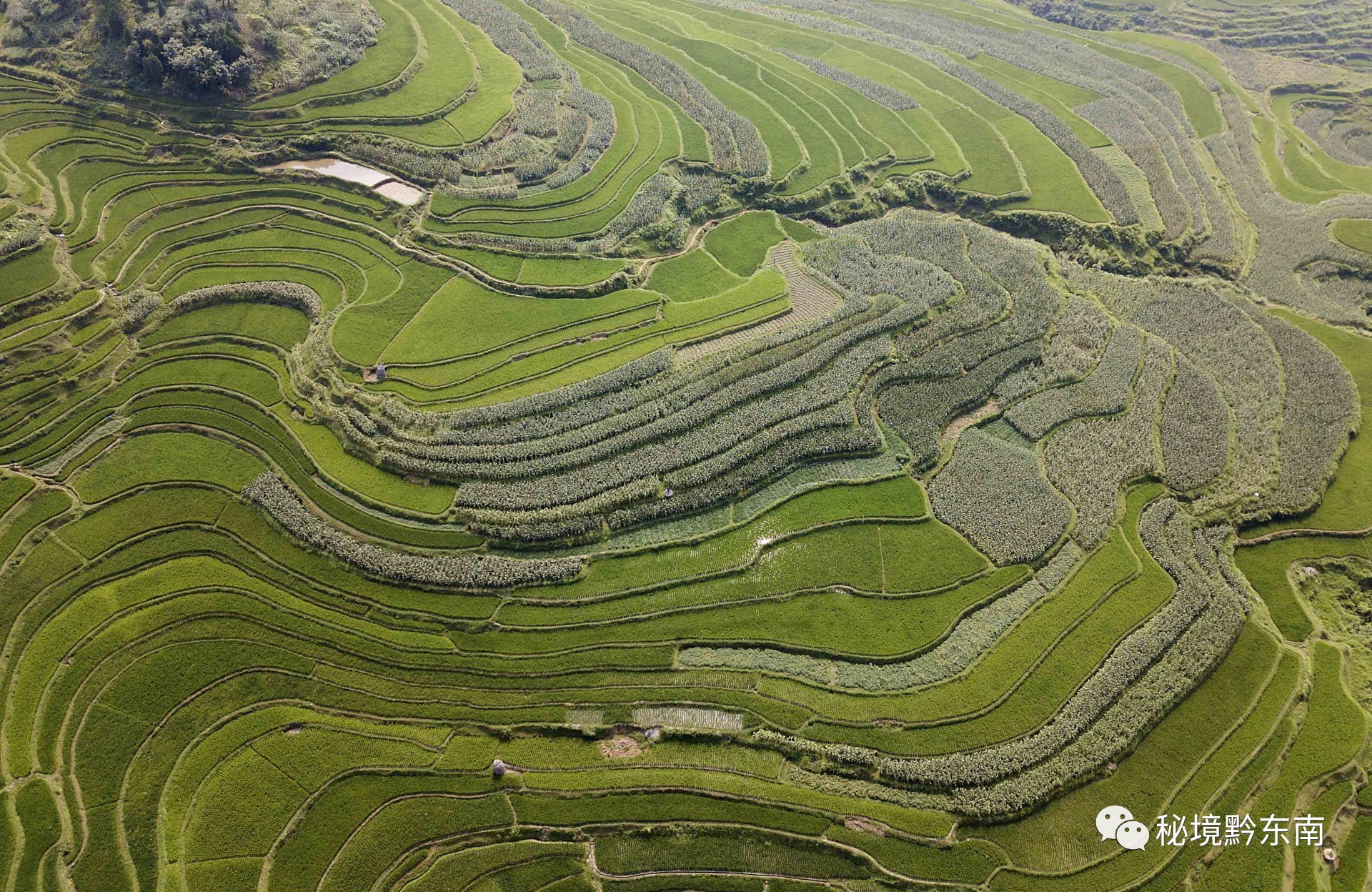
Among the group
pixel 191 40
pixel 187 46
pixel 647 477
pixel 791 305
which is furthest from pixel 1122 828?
pixel 191 40

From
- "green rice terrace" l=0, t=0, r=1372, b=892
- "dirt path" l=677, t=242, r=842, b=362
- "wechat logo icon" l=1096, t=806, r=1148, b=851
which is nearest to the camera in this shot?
"wechat logo icon" l=1096, t=806, r=1148, b=851

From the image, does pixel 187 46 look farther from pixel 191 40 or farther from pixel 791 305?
pixel 791 305

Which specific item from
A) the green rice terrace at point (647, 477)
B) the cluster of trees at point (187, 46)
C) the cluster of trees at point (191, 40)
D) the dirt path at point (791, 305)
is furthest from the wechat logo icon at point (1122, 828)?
the cluster of trees at point (187, 46)

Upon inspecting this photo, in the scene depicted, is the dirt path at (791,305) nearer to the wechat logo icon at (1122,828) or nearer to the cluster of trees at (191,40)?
the wechat logo icon at (1122,828)

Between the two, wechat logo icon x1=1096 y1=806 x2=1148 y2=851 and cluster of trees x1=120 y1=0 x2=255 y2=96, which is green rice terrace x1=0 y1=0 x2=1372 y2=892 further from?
cluster of trees x1=120 y1=0 x2=255 y2=96

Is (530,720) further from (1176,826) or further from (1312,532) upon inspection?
(1312,532)

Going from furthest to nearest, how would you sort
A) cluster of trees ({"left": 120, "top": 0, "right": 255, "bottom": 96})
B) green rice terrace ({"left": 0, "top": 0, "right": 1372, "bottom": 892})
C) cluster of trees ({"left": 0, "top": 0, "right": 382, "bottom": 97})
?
cluster of trees ({"left": 0, "top": 0, "right": 382, "bottom": 97}) < cluster of trees ({"left": 120, "top": 0, "right": 255, "bottom": 96}) < green rice terrace ({"left": 0, "top": 0, "right": 1372, "bottom": 892})

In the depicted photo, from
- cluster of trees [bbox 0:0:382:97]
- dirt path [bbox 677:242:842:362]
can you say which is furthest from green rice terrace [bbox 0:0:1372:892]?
dirt path [bbox 677:242:842:362]
